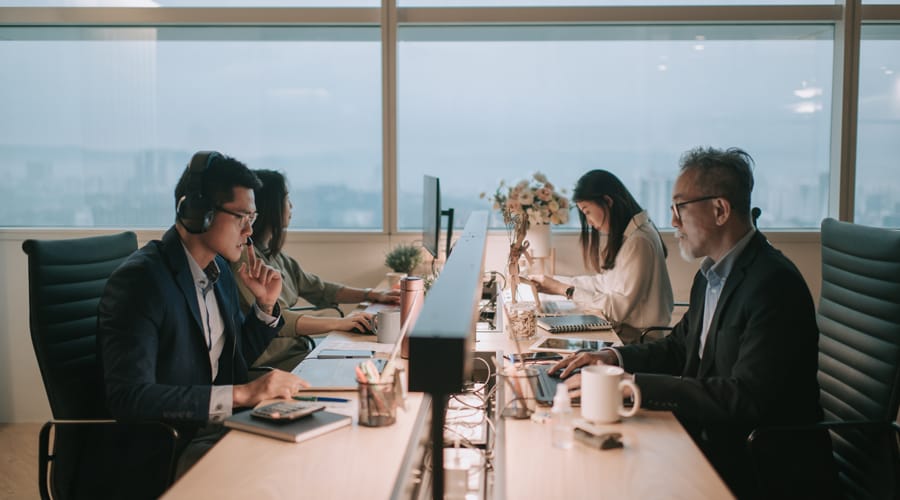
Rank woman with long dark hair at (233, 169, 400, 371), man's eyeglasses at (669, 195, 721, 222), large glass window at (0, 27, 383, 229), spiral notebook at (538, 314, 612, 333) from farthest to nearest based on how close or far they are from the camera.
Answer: large glass window at (0, 27, 383, 229), woman with long dark hair at (233, 169, 400, 371), spiral notebook at (538, 314, 612, 333), man's eyeglasses at (669, 195, 721, 222)

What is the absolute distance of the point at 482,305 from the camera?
3.50 m

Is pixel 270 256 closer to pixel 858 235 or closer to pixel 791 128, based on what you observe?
pixel 858 235

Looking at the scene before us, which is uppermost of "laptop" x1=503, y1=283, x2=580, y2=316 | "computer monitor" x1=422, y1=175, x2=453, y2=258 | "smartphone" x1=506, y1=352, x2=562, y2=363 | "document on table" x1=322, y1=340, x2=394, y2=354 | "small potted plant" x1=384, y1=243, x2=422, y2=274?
"computer monitor" x1=422, y1=175, x2=453, y2=258

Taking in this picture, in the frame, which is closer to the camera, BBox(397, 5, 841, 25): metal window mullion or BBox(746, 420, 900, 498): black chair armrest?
BBox(746, 420, 900, 498): black chair armrest

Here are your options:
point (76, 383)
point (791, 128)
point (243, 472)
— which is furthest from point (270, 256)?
point (791, 128)

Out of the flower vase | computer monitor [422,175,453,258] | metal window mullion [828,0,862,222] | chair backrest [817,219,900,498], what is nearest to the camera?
chair backrest [817,219,900,498]

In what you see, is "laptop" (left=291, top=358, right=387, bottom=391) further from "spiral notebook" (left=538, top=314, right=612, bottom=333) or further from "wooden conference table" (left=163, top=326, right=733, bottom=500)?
"spiral notebook" (left=538, top=314, right=612, bottom=333)

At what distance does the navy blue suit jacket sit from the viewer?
6.36 feet

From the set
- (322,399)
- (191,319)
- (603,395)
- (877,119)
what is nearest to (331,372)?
(322,399)

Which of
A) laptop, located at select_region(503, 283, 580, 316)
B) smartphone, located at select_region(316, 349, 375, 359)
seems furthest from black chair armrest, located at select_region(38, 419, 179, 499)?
laptop, located at select_region(503, 283, 580, 316)

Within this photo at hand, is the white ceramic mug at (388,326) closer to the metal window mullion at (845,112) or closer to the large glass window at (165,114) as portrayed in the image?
the large glass window at (165,114)

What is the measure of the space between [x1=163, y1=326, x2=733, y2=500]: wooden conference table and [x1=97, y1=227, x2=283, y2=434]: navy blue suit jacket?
1.02ft

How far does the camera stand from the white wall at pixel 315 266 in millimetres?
4598

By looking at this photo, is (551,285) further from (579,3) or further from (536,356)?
(579,3)
